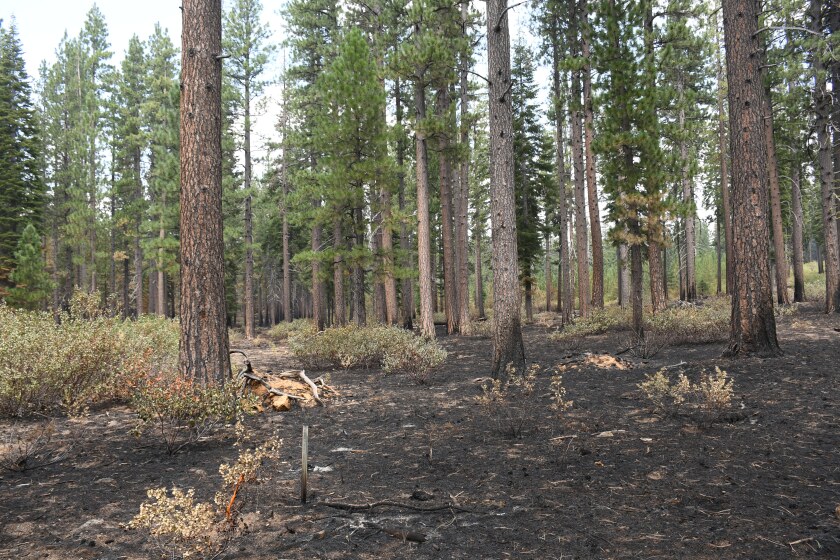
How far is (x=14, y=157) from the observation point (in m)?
27.9

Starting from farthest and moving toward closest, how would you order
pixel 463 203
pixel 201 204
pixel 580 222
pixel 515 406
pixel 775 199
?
pixel 463 203
pixel 580 222
pixel 775 199
pixel 515 406
pixel 201 204

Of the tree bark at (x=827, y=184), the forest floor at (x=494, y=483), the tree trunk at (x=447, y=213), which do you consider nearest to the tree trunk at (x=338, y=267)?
the tree trunk at (x=447, y=213)

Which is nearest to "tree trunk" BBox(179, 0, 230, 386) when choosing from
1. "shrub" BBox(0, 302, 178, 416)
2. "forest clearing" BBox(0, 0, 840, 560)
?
"forest clearing" BBox(0, 0, 840, 560)

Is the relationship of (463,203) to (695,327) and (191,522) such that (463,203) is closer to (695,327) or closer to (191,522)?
(695,327)

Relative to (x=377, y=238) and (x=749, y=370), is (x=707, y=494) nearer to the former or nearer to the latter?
(x=749, y=370)

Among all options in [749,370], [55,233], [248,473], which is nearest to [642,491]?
[248,473]

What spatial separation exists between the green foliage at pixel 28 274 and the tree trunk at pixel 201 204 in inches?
1003

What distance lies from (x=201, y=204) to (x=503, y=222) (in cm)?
488

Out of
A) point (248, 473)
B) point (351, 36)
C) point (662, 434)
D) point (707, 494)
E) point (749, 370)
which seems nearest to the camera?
point (248, 473)

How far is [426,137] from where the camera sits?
16.6 metres

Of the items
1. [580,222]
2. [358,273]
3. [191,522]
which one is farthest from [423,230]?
[191,522]

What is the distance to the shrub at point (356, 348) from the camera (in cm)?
1082

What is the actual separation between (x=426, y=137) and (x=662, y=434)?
13515 mm

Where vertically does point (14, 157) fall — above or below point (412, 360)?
above
